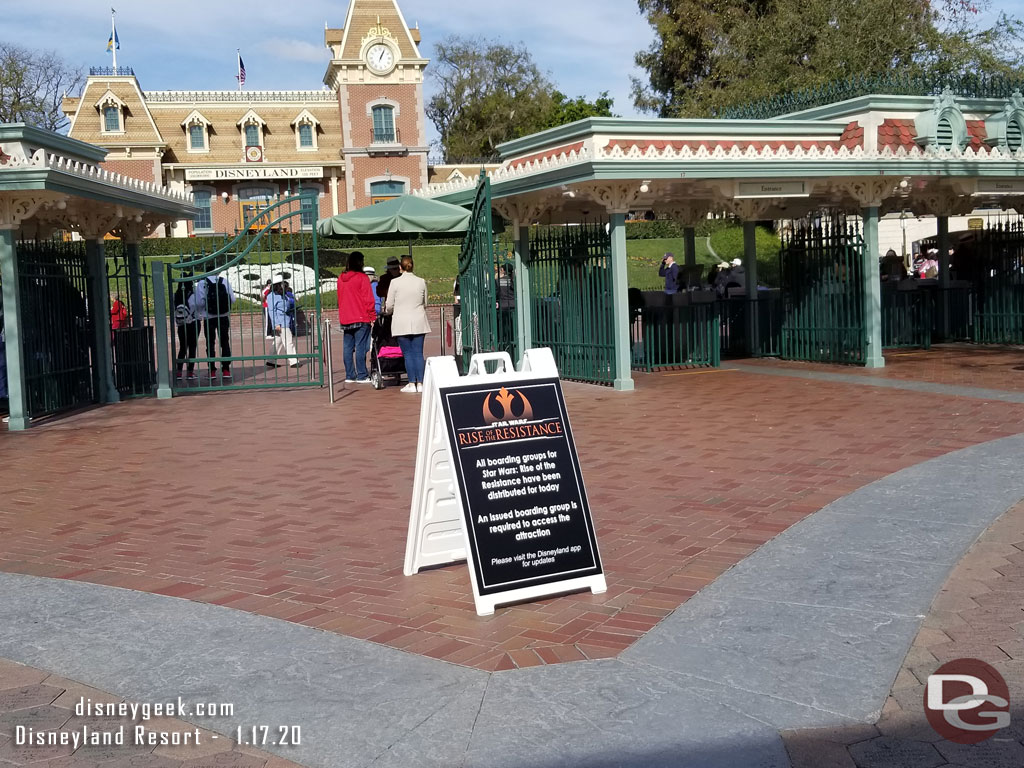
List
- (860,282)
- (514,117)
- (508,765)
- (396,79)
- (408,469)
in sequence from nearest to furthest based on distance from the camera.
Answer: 1. (508,765)
2. (408,469)
3. (860,282)
4. (396,79)
5. (514,117)

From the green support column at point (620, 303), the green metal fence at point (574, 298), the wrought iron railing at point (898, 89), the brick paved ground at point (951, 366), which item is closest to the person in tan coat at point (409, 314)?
the green metal fence at point (574, 298)

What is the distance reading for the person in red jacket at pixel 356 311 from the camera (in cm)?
1501

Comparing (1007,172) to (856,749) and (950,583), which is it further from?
(856,749)

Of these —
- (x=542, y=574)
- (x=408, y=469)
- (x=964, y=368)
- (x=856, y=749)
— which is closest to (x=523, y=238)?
(x=964, y=368)

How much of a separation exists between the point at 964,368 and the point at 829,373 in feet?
6.12

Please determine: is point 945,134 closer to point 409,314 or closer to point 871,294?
point 871,294

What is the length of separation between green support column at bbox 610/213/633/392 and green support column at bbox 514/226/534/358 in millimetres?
2302

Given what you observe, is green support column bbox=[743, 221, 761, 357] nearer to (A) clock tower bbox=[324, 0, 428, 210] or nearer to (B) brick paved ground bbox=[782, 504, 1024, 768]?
(B) brick paved ground bbox=[782, 504, 1024, 768]

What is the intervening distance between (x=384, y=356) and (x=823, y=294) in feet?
22.0

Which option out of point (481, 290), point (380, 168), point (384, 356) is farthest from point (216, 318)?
point (380, 168)

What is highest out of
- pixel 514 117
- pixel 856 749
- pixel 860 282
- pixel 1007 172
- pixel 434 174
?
Result: pixel 514 117

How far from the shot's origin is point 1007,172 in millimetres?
15344

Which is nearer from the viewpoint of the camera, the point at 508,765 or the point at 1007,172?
the point at 508,765

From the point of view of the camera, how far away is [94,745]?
3.79 m
